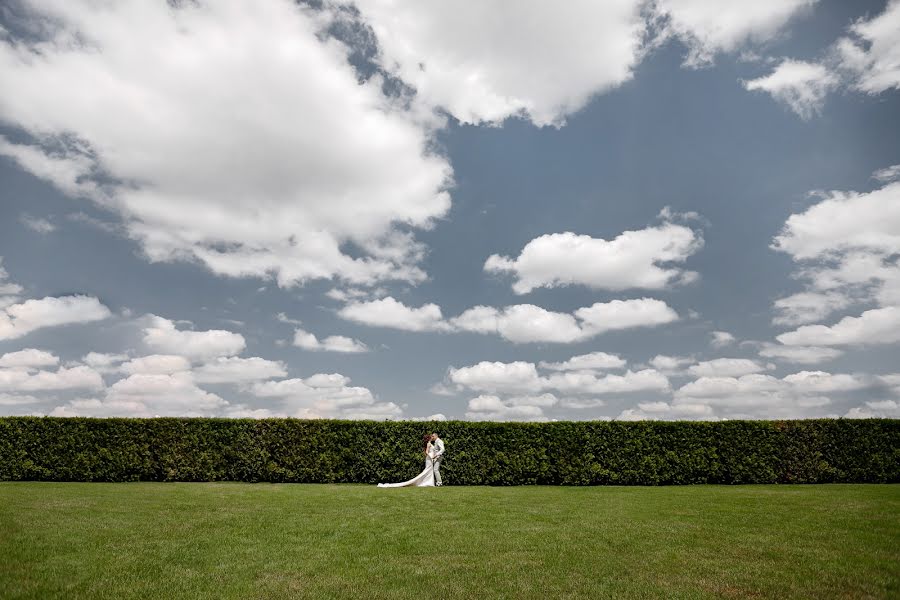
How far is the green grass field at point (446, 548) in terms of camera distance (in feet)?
29.7

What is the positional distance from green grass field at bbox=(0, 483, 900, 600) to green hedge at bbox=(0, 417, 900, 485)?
9.17 meters

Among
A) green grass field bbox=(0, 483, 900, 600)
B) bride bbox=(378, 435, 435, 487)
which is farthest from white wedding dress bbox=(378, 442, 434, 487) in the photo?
green grass field bbox=(0, 483, 900, 600)

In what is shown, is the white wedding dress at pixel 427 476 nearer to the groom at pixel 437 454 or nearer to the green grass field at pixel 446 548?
the groom at pixel 437 454

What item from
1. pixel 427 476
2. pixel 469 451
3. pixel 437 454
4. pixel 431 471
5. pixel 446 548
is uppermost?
pixel 469 451

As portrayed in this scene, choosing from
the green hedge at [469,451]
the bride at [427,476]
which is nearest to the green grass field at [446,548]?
the bride at [427,476]

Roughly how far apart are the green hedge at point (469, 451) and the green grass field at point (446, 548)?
30.1 ft

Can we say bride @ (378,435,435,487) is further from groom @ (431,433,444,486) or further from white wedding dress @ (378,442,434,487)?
groom @ (431,433,444,486)

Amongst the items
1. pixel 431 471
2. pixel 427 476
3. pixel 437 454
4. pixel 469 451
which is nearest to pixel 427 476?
pixel 427 476

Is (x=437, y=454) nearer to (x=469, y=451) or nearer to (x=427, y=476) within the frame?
(x=427, y=476)

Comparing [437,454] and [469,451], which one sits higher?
[469,451]

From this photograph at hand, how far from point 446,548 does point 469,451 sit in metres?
16.2

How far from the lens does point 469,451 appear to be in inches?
1084

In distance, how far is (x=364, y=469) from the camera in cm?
2761

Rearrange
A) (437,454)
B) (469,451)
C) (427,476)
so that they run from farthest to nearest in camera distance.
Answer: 1. (469,451)
2. (427,476)
3. (437,454)
